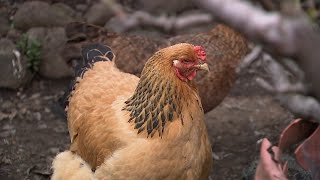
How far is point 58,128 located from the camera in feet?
15.1

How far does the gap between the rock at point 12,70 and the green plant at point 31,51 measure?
0.05 m

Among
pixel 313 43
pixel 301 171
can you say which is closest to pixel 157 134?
pixel 301 171

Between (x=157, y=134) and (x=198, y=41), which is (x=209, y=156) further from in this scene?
(x=198, y=41)

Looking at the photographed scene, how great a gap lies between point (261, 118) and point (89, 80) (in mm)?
2023

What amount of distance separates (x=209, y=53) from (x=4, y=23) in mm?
2460

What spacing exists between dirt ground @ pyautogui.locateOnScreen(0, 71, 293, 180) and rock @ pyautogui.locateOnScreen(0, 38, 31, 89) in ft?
0.26

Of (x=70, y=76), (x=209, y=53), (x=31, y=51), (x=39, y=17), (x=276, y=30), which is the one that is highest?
(x=276, y=30)

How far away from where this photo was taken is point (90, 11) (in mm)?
5473

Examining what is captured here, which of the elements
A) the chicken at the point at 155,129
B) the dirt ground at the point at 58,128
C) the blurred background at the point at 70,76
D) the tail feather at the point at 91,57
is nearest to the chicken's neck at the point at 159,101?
the chicken at the point at 155,129

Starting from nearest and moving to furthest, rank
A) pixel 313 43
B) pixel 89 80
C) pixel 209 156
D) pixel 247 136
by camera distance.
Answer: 1. pixel 313 43
2. pixel 209 156
3. pixel 89 80
4. pixel 247 136

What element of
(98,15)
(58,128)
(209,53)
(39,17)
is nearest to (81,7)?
(98,15)

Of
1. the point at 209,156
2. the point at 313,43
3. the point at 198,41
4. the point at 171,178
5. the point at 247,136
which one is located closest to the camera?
the point at 313,43

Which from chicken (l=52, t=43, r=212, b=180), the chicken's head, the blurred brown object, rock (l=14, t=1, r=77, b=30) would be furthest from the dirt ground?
the chicken's head

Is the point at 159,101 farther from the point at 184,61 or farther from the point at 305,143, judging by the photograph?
the point at 305,143
